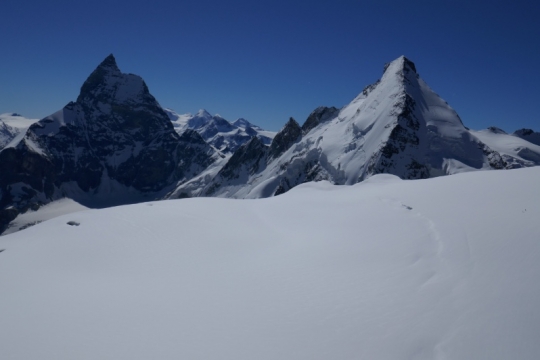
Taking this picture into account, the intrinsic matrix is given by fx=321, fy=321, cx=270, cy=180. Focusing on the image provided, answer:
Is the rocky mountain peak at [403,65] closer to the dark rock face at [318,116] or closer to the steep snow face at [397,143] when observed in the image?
the steep snow face at [397,143]

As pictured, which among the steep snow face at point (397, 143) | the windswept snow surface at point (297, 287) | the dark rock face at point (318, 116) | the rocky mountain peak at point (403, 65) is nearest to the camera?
the windswept snow surface at point (297, 287)

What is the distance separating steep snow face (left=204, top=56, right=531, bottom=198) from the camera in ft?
221

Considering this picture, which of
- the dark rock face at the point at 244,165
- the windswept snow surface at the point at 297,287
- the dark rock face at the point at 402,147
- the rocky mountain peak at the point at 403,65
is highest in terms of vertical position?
the rocky mountain peak at the point at 403,65

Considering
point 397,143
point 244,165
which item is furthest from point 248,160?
point 397,143

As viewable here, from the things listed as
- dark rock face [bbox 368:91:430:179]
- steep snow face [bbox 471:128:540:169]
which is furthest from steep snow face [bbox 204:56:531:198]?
steep snow face [bbox 471:128:540:169]

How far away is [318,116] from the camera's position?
125062 mm

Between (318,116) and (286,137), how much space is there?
16248mm

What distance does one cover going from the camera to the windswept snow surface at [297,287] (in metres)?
5.47

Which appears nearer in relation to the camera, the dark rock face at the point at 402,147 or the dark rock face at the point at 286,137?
the dark rock face at the point at 402,147

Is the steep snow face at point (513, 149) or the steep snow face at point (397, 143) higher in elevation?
A: the steep snow face at point (513, 149)

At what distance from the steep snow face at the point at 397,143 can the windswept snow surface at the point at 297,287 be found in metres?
55.5

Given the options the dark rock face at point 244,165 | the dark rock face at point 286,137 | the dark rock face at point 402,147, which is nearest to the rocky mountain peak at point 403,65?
the dark rock face at point 402,147

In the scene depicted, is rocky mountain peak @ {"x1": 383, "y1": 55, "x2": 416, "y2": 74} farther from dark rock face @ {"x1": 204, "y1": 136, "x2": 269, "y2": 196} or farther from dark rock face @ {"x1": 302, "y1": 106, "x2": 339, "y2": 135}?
dark rock face @ {"x1": 204, "y1": 136, "x2": 269, "y2": 196}

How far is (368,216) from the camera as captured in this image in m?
14.3
